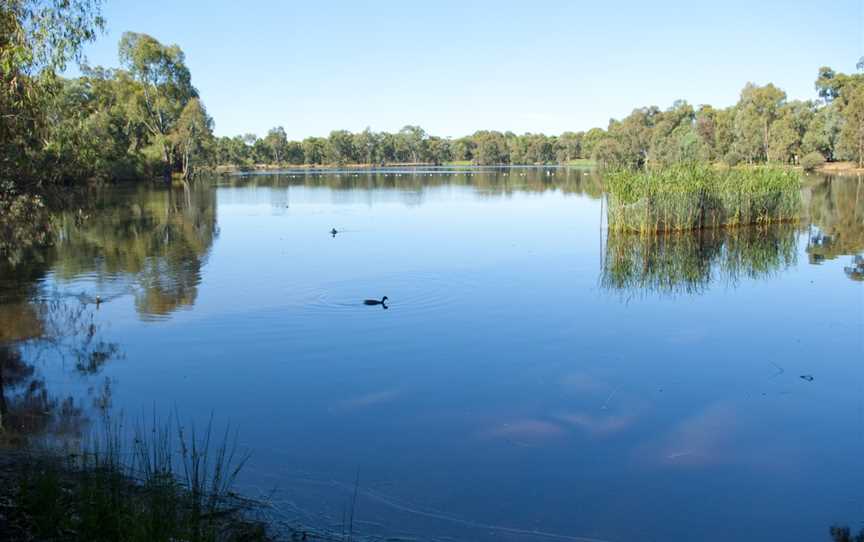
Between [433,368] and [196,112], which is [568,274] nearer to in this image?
[433,368]

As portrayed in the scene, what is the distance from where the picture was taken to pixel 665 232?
22.8 metres

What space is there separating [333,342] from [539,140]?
150m

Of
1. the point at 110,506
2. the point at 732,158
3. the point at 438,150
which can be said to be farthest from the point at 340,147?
the point at 110,506

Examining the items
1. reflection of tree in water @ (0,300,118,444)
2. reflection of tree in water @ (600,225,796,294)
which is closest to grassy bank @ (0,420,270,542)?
reflection of tree in water @ (0,300,118,444)

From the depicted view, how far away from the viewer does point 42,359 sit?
31.3ft

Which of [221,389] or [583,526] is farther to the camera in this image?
[221,389]

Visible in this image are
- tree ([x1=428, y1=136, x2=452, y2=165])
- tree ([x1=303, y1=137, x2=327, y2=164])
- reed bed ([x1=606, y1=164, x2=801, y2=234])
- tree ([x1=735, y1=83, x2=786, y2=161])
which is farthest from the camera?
tree ([x1=428, y1=136, x2=452, y2=165])

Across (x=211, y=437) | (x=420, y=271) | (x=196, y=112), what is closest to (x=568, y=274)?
(x=420, y=271)

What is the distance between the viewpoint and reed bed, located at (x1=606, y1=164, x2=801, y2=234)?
22.0 m

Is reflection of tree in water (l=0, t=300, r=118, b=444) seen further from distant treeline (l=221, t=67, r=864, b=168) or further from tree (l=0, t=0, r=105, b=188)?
distant treeline (l=221, t=67, r=864, b=168)

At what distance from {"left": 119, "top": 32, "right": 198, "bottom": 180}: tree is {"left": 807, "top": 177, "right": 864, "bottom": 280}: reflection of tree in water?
54005 millimetres

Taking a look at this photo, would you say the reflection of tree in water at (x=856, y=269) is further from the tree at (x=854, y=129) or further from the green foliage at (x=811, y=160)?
the green foliage at (x=811, y=160)

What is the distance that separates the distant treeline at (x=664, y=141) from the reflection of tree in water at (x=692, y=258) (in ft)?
14.7

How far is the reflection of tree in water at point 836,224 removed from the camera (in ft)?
65.1
